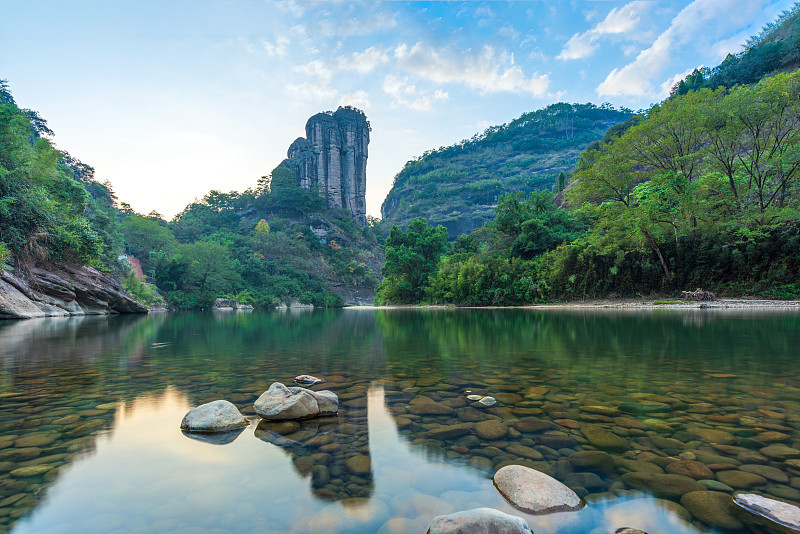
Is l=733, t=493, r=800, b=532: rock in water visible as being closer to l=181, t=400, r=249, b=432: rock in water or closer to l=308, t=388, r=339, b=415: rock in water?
l=308, t=388, r=339, b=415: rock in water

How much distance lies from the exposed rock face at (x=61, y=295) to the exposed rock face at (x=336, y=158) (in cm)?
5656

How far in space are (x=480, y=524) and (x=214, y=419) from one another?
2638 mm

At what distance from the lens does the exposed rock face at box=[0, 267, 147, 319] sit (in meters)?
17.8

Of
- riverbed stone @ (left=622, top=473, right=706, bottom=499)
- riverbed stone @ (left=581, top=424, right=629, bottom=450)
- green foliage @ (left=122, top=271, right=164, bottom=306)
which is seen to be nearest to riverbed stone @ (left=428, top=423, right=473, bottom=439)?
riverbed stone @ (left=581, top=424, right=629, bottom=450)

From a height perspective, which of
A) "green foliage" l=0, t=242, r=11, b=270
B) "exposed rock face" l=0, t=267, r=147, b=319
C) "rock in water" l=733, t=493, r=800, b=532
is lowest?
"rock in water" l=733, t=493, r=800, b=532

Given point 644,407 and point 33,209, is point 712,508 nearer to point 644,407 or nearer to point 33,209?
point 644,407

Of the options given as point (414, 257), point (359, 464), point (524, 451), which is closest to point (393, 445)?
point (359, 464)

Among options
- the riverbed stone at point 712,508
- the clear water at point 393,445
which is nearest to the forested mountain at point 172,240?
the clear water at point 393,445

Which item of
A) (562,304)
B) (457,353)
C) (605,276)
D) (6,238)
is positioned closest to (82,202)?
(6,238)

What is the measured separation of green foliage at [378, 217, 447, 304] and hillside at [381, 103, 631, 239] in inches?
1972

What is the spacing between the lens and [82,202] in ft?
91.4

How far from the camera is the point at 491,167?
113062 millimetres

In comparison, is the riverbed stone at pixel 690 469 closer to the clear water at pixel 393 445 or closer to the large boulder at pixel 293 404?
the clear water at pixel 393 445

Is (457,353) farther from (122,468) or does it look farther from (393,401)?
(122,468)
